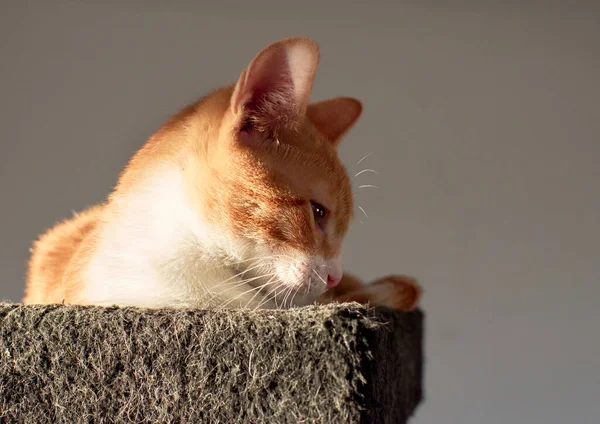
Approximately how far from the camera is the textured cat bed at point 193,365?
0.62 m

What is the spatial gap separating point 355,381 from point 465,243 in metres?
1.77

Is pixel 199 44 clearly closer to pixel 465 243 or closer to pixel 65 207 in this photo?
pixel 65 207

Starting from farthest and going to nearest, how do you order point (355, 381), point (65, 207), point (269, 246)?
point (65, 207) → point (269, 246) → point (355, 381)

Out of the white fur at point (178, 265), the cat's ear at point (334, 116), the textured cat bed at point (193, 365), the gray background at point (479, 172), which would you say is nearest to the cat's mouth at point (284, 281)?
the white fur at point (178, 265)

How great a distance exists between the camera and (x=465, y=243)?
229 centimetres

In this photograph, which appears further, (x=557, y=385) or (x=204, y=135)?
(x=557, y=385)

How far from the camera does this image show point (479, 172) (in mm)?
2289

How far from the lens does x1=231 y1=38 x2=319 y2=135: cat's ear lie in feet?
2.47

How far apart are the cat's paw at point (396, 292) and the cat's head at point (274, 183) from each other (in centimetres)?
17

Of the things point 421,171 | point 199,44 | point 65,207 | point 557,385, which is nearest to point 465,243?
point 421,171

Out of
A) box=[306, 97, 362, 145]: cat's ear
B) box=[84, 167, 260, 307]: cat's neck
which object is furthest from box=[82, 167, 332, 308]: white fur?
box=[306, 97, 362, 145]: cat's ear

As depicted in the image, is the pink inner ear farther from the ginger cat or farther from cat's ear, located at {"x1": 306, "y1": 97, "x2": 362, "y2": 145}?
cat's ear, located at {"x1": 306, "y1": 97, "x2": 362, "y2": 145}

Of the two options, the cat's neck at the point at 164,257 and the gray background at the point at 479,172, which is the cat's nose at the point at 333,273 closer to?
the cat's neck at the point at 164,257

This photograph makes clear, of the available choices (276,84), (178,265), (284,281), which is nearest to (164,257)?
(178,265)
